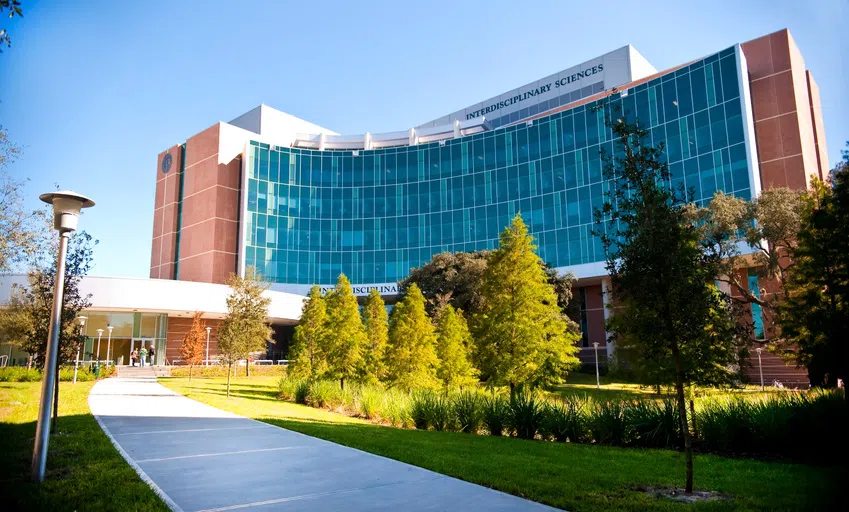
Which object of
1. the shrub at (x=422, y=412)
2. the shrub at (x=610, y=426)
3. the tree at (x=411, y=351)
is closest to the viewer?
the shrub at (x=610, y=426)

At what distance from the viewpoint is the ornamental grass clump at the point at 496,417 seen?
14156 millimetres

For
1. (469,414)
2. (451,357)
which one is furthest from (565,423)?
(451,357)

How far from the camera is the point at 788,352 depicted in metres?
26.3

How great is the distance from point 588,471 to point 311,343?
72.7 ft

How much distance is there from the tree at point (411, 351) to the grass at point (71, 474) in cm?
1346

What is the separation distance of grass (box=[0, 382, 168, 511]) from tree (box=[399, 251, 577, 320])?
1319 inches

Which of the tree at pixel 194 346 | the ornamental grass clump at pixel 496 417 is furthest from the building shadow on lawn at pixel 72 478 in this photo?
the tree at pixel 194 346

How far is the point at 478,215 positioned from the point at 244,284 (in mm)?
35307

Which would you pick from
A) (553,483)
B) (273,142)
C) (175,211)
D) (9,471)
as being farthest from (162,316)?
(553,483)

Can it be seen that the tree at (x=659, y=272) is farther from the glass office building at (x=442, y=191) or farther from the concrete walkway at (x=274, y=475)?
the glass office building at (x=442, y=191)

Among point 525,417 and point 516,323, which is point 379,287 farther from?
point 525,417

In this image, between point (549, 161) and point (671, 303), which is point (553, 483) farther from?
point (549, 161)

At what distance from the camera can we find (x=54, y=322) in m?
7.85

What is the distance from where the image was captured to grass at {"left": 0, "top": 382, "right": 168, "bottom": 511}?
6.25 meters
